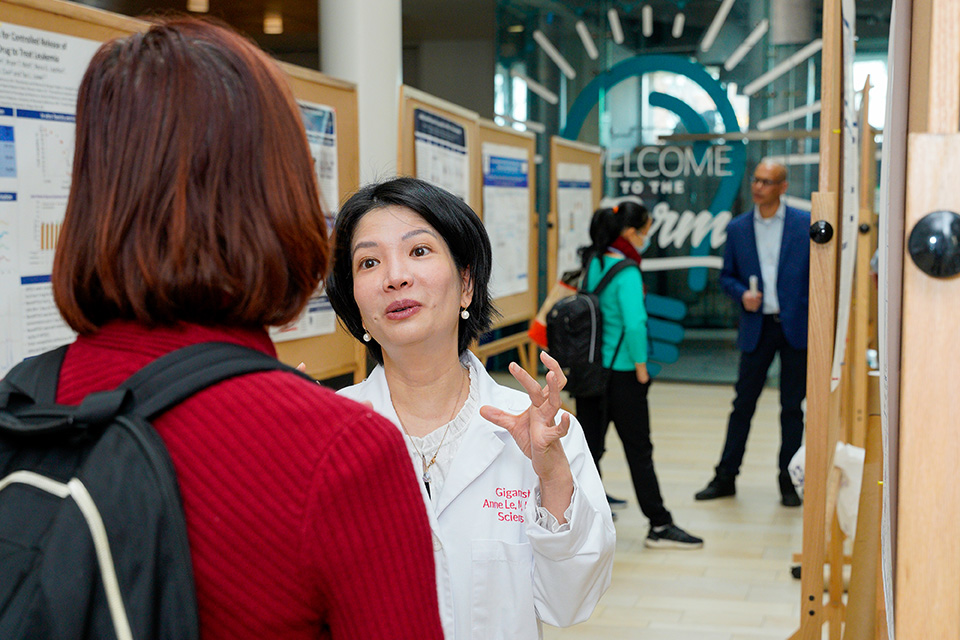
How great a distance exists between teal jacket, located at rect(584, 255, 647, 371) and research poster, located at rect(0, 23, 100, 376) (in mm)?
2699

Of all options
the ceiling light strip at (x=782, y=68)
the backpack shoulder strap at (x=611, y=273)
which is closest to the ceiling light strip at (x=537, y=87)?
the ceiling light strip at (x=782, y=68)

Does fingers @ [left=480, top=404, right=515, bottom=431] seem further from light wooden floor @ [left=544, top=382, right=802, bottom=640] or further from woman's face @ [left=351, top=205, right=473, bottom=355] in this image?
light wooden floor @ [left=544, top=382, right=802, bottom=640]

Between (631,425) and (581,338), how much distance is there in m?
0.54

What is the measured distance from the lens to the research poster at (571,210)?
6.75m

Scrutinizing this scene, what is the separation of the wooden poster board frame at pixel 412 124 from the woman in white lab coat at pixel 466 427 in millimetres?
1214

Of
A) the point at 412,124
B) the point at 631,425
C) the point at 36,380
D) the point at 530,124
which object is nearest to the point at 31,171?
the point at 36,380

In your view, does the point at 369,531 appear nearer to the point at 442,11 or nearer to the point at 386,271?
the point at 386,271

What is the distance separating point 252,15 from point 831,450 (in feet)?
27.6

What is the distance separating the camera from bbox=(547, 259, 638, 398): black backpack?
170 inches

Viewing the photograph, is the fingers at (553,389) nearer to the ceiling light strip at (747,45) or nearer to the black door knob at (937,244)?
the black door knob at (937,244)

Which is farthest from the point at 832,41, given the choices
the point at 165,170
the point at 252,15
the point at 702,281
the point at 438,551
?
the point at 252,15

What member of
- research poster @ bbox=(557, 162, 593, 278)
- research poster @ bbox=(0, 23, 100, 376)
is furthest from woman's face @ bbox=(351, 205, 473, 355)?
research poster @ bbox=(557, 162, 593, 278)

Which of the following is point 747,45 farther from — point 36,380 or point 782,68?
point 36,380

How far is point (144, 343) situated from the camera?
2.68 feet
